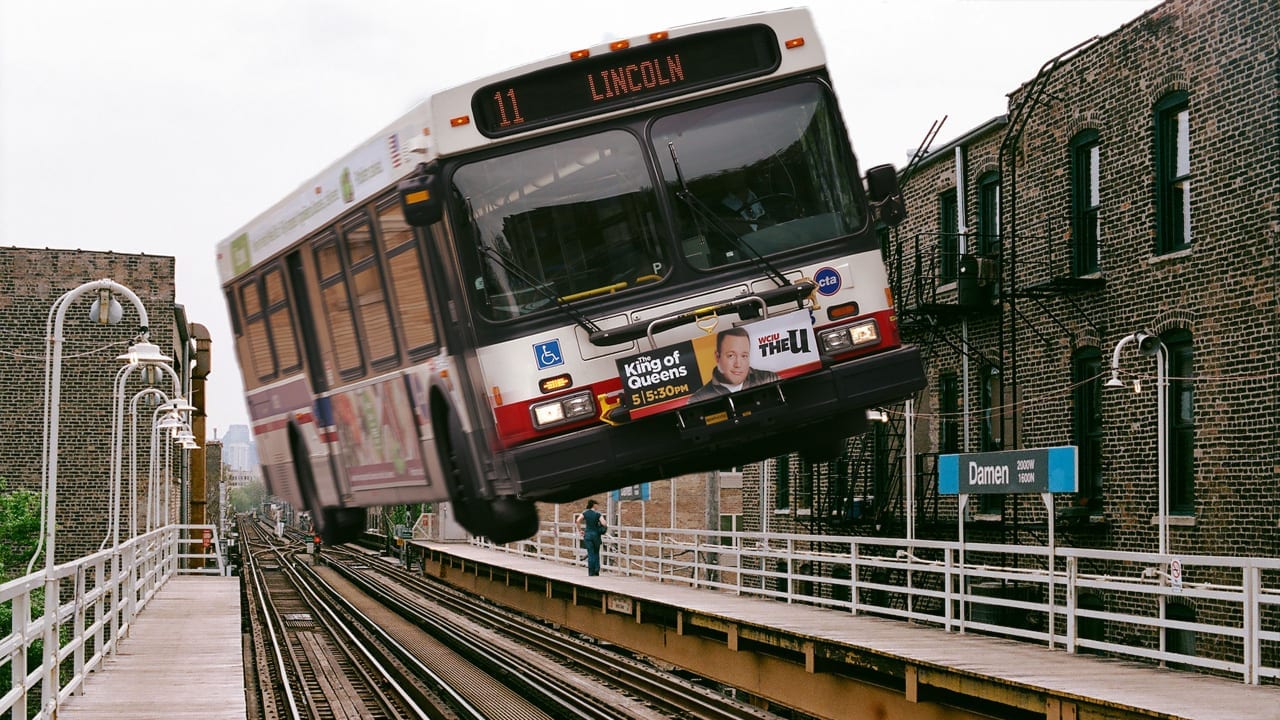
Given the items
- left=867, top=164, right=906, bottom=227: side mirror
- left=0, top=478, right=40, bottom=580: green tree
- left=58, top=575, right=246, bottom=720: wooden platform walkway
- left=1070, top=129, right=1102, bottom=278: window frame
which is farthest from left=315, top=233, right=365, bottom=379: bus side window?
left=0, top=478, right=40, bottom=580: green tree

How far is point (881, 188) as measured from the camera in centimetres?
591

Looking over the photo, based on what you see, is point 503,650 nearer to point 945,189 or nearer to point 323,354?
point 945,189

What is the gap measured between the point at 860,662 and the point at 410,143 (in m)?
10.3

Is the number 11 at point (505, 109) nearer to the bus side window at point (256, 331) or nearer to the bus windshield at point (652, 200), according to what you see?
the bus windshield at point (652, 200)

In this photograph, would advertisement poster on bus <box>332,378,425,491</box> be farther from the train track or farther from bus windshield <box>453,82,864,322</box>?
the train track

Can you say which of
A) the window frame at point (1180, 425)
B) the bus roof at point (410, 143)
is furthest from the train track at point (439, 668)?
the bus roof at point (410, 143)

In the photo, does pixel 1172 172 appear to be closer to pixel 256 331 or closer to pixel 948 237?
pixel 948 237

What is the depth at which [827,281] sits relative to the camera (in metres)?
→ 5.61

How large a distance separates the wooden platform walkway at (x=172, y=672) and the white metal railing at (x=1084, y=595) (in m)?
3.27

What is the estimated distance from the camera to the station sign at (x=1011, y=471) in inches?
404

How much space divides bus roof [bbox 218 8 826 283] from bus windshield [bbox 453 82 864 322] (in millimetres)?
121

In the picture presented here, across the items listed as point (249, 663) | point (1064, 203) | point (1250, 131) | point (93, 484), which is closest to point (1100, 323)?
point (1064, 203)

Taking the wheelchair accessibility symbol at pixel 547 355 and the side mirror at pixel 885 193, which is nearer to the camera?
the wheelchair accessibility symbol at pixel 547 355

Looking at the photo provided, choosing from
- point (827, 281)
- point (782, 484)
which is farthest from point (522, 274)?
point (782, 484)
